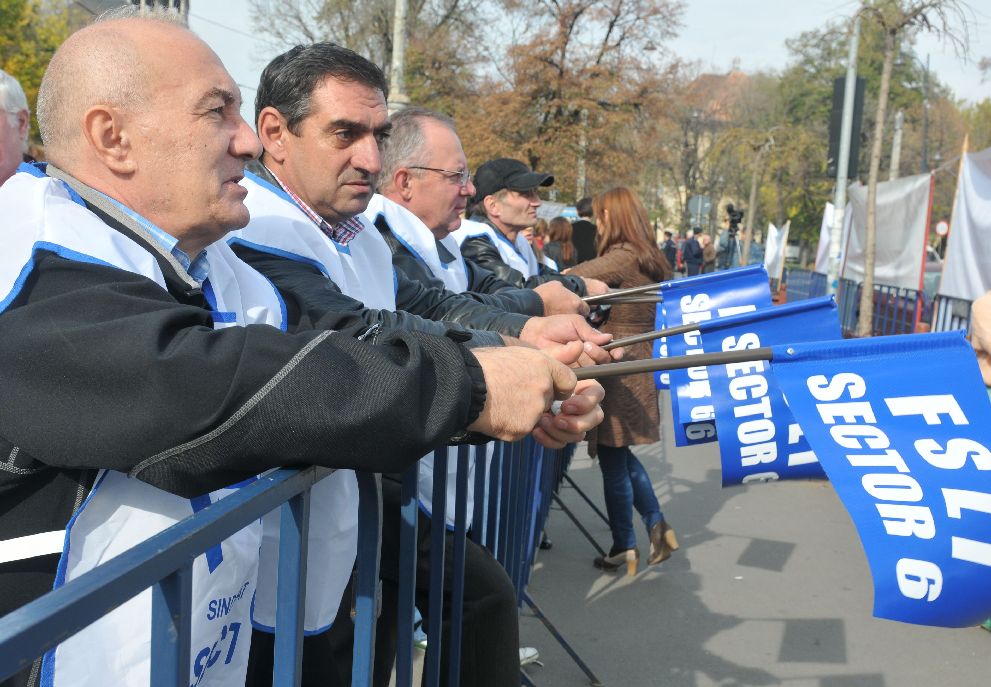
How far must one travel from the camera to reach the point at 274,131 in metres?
2.59

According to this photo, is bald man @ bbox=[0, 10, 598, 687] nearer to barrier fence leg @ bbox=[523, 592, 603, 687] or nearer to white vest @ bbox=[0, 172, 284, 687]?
white vest @ bbox=[0, 172, 284, 687]

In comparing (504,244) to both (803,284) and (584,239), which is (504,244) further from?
(803,284)

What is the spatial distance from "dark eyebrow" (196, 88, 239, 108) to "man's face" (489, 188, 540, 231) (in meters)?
3.81

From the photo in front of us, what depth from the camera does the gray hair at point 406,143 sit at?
12.0ft

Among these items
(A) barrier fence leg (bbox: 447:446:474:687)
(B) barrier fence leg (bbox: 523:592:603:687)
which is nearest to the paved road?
(B) barrier fence leg (bbox: 523:592:603:687)

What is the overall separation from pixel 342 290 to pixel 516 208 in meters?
3.23

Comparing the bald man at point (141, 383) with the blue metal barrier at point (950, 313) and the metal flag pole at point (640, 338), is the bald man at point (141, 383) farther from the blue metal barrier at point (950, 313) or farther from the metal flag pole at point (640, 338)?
the blue metal barrier at point (950, 313)

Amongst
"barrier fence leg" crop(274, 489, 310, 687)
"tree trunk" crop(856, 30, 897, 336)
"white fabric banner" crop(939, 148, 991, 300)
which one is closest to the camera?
"barrier fence leg" crop(274, 489, 310, 687)

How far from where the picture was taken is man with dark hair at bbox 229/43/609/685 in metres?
2.12

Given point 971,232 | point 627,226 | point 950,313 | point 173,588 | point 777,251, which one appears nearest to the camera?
point 173,588

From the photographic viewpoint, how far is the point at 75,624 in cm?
89

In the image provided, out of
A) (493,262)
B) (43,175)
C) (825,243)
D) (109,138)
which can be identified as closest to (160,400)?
(43,175)

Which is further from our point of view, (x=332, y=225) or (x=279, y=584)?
(x=332, y=225)

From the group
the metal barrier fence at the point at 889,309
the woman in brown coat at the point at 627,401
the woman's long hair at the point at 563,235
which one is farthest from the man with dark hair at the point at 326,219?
the metal barrier fence at the point at 889,309
